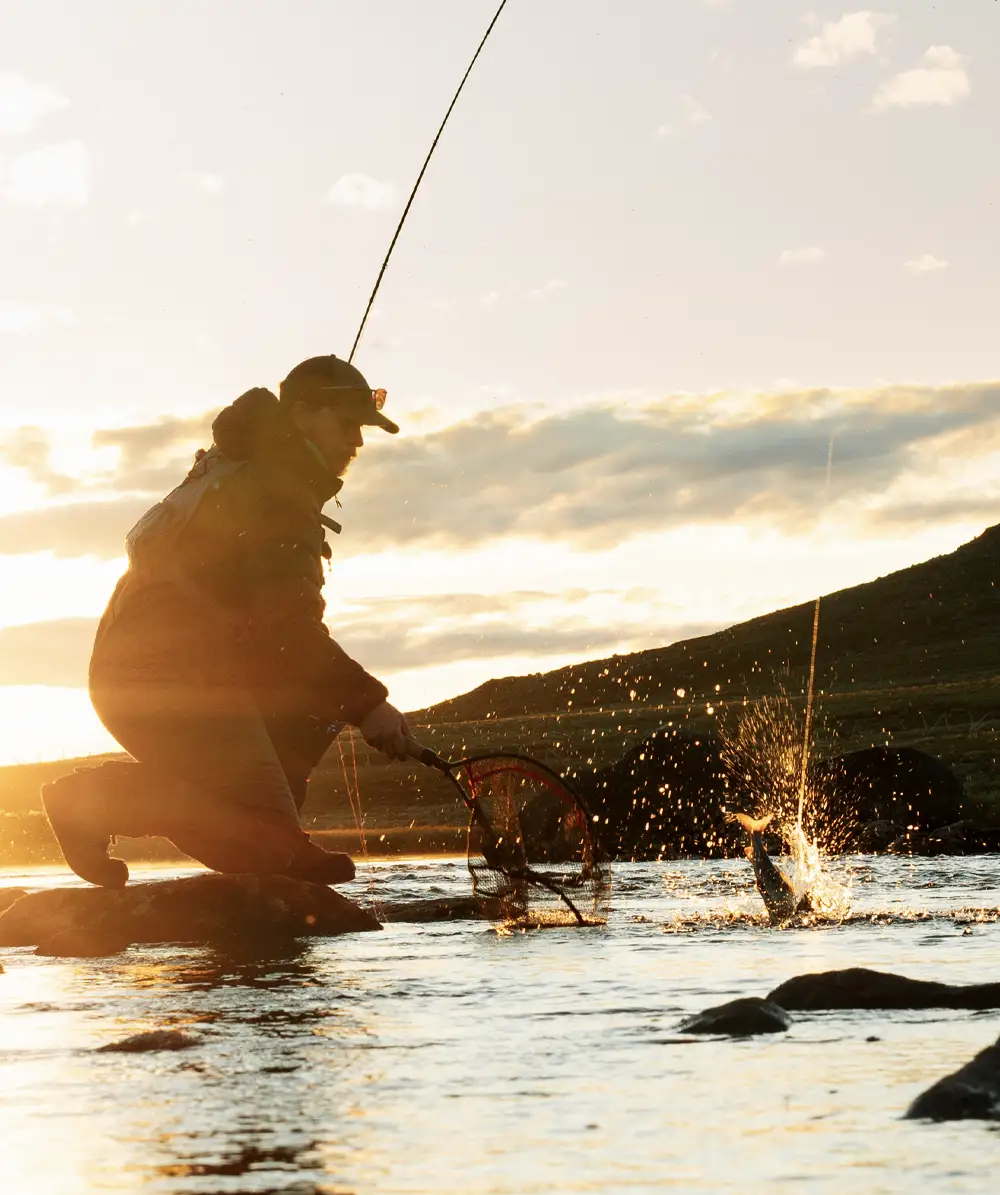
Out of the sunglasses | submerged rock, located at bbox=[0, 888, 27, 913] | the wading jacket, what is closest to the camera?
the wading jacket

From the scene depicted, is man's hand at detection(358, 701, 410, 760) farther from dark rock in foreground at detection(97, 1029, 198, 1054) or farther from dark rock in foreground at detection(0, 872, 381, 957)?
dark rock in foreground at detection(97, 1029, 198, 1054)

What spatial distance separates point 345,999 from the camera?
291 inches

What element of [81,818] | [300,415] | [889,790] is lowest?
[889,790]

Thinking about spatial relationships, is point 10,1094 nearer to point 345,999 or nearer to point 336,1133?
point 336,1133

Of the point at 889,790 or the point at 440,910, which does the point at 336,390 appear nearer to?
the point at 440,910

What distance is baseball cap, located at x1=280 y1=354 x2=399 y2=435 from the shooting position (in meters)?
10.3

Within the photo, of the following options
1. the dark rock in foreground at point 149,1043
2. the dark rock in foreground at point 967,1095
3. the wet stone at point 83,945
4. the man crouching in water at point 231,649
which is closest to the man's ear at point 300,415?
the man crouching in water at point 231,649

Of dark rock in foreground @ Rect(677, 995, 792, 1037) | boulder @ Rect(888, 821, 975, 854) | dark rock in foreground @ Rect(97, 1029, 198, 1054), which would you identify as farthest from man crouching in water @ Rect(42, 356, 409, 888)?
boulder @ Rect(888, 821, 975, 854)

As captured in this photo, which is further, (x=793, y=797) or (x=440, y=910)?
(x=793, y=797)

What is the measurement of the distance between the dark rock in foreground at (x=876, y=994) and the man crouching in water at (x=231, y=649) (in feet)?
11.3

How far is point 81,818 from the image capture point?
10.2m

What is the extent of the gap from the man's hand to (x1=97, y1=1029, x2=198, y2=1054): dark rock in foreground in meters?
3.42

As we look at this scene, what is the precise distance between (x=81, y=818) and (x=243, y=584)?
1647mm

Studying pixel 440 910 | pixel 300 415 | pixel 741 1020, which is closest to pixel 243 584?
pixel 300 415
